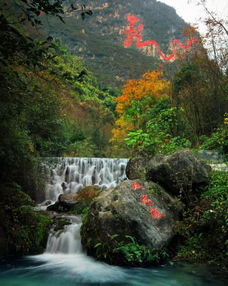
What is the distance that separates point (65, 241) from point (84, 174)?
7910 mm

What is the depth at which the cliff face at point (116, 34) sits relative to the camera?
7444cm

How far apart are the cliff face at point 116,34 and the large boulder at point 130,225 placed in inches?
1781

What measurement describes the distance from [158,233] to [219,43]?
37.4 feet

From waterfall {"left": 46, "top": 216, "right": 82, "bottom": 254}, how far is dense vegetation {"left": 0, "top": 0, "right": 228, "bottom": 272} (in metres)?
0.27

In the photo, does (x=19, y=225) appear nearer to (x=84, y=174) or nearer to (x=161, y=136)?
(x=161, y=136)

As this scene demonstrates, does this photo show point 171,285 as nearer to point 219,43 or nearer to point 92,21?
point 219,43

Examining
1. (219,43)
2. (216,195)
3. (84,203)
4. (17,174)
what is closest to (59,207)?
(84,203)

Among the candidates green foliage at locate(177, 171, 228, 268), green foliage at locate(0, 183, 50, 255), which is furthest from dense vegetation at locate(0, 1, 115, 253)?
green foliage at locate(177, 171, 228, 268)

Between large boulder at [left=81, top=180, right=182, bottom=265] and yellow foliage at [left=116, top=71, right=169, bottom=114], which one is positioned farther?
yellow foliage at [left=116, top=71, right=169, bottom=114]

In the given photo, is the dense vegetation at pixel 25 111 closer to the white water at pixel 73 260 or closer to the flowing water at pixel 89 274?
the white water at pixel 73 260

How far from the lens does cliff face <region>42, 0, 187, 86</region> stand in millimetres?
74438

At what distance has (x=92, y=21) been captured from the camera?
369 feet

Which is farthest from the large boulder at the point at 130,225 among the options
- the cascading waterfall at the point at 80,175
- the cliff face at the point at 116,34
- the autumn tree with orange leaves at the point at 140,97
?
the cliff face at the point at 116,34

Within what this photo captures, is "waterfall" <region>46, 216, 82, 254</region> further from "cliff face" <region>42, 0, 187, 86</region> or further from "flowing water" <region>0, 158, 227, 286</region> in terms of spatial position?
"cliff face" <region>42, 0, 187, 86</region>
